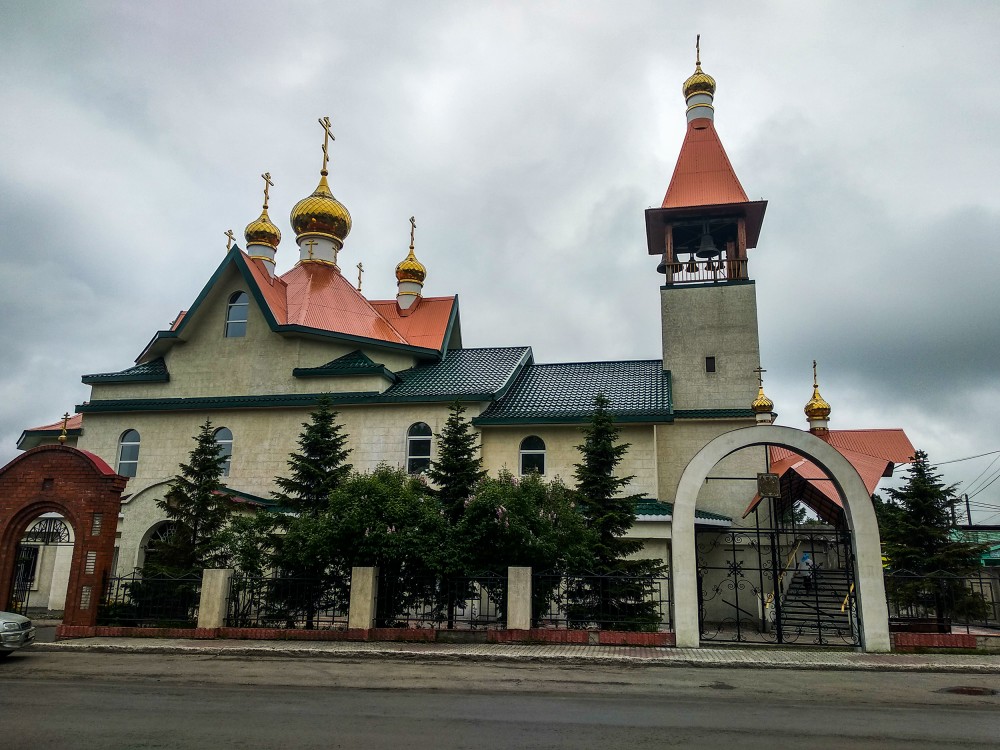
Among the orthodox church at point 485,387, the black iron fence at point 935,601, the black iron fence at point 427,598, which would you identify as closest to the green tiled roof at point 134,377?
the orthodox church at point 485,387

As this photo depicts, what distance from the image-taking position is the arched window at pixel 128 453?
22.1 meters

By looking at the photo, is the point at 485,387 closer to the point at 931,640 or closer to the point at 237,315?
the point at 237,315

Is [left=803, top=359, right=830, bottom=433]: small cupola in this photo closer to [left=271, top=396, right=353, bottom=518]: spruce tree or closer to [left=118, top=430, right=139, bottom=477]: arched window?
[left=271, top=396, right=353, bottom=518]: spruce tree

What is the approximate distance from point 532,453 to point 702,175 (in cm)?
999

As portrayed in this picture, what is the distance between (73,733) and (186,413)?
16093mm

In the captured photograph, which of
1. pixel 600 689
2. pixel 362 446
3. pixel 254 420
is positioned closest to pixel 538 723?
pixel 600 689

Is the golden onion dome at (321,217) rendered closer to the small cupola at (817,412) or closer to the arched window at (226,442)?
the arched window at (226,442)

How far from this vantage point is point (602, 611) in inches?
539

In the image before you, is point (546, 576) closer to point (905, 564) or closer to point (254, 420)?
point (905, 564)

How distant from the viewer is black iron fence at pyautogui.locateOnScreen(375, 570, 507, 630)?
13.8m

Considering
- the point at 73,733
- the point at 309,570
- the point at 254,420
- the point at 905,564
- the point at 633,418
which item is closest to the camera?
the point at 73,733

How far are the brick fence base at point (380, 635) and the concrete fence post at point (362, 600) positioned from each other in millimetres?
158

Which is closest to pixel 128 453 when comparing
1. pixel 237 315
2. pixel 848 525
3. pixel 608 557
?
pixel 237 315

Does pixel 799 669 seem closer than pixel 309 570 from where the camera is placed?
Yes
